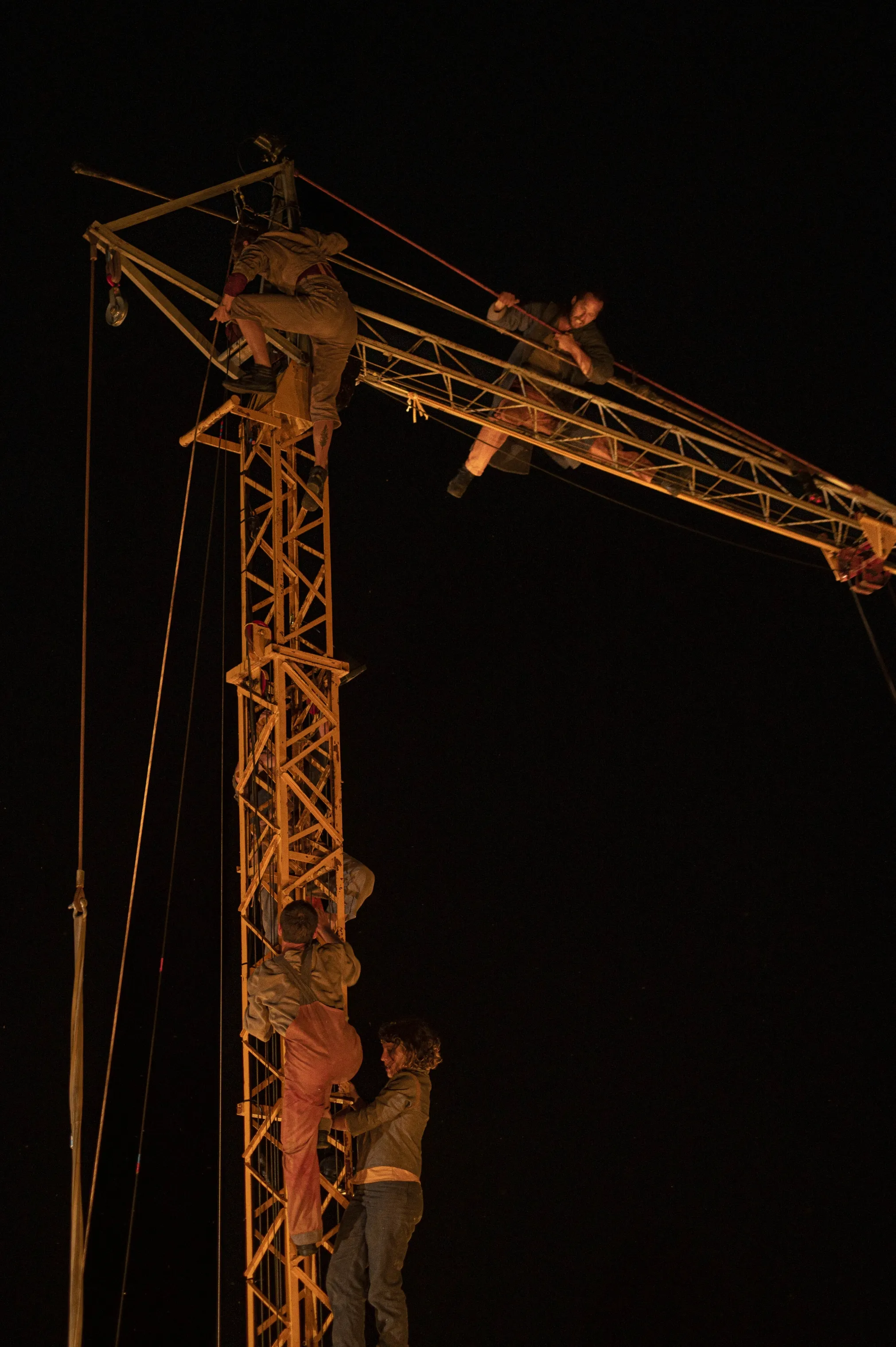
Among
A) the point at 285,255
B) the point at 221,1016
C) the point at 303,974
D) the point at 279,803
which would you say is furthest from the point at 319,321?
the point at 221,1016

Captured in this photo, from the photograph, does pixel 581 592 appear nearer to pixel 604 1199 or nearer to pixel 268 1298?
pixel 604 1199

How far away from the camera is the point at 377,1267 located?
18.6 feet

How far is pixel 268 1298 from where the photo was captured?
619 cm

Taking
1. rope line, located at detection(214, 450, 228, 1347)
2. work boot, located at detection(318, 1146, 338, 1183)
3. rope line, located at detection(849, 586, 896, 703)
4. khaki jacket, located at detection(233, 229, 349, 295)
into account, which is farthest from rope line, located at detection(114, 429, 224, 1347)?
rope line, located at detection(849, 586, 896, 703)

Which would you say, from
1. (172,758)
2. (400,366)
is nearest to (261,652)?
(400,366)

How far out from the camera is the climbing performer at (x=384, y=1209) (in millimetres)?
5688

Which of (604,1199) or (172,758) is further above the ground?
(172,758)

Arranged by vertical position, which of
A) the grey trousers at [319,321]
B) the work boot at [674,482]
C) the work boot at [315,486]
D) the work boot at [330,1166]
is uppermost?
the work boot at [674,482]

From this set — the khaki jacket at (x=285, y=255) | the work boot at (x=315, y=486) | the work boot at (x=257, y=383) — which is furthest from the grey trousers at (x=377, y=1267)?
the khaki jacket at (x=285, y=255)

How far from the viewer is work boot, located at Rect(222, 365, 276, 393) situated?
6812 mm

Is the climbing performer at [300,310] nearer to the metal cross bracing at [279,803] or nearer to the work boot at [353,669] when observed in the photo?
the metal cross bracing at [279,803]

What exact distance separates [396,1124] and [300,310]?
4021mm

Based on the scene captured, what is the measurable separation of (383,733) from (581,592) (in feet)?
8.62

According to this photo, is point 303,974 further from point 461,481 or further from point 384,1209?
point 461,481
